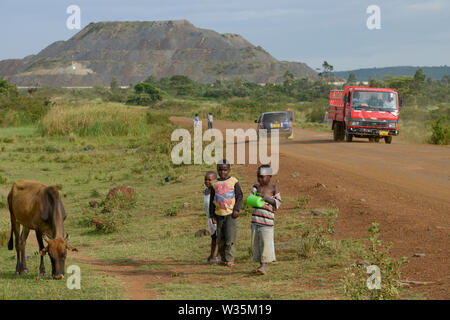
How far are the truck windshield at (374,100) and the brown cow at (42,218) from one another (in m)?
19.0

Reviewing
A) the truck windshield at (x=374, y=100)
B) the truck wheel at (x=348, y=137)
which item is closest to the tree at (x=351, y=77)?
the truck wheel at (x=348, y=137)

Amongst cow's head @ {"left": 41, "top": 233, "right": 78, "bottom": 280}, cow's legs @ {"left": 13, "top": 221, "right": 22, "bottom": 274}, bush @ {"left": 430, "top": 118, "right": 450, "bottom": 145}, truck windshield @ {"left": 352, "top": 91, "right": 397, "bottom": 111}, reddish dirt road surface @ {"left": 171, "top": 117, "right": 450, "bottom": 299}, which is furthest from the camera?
bush @ {"left": 430, "top": 118, "right": 450, "bottom": 145}

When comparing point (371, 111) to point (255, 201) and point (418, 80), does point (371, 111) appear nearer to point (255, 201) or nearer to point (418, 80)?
point (255, 201)

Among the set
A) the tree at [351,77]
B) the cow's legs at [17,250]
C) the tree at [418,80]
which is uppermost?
the tree at [351,77]

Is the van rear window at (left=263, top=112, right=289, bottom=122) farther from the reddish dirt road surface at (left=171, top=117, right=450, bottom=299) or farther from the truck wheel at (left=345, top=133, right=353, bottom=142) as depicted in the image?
the reddish dirt road surface at (left=171, top=117, right=450, bottom=299)

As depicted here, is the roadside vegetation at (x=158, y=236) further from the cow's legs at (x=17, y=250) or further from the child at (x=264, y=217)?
the child at (x=264, y=217)

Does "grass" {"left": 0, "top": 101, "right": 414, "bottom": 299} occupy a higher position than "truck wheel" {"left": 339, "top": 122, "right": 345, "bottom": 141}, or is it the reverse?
"truck wheel" {"left": 339, "top": 122, "right": 345, "bottom": 141}

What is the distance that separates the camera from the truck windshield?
26.1 metres

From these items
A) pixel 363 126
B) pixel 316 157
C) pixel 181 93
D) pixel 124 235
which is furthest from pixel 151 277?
pixel 181 93

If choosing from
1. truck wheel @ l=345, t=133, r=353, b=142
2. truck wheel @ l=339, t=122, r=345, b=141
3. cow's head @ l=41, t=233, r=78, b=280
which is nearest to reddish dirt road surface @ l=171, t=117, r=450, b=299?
truck wheel @ l=345, t=133, r=353, b=142

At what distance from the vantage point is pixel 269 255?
327 inches

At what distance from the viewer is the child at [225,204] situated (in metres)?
8.98

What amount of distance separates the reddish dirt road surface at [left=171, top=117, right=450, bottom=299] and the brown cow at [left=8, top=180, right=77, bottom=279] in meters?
4.28
